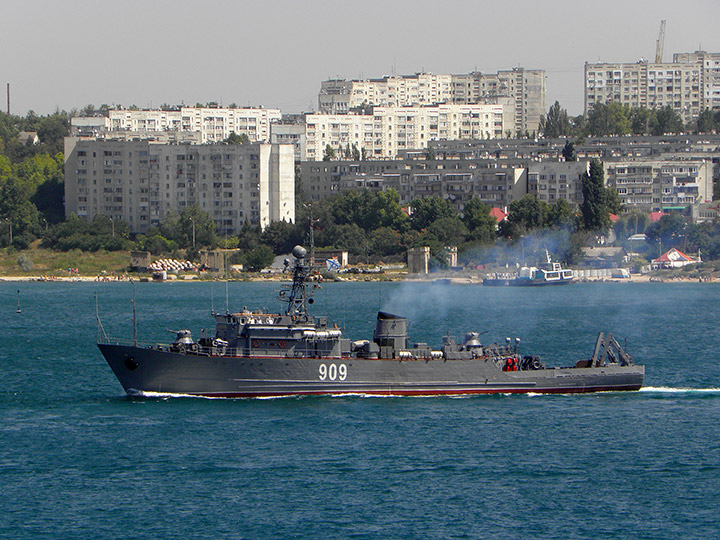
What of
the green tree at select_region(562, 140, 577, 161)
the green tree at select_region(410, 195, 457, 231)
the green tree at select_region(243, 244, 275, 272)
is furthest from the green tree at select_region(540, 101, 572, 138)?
the green tree at select_region(243, 244, 275, 272)

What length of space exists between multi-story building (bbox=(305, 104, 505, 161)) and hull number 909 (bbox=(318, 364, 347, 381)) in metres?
127

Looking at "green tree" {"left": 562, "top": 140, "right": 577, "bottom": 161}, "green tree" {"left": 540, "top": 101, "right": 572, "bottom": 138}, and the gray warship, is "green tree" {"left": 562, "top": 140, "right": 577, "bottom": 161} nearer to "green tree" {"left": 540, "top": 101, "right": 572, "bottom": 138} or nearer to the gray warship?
"green tree" {"left": 540, "top": 101, "right": 572, "bottom": 138}

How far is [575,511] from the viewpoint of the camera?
32.1 meters

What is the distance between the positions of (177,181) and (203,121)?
1566 inches

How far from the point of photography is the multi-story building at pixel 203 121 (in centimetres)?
16838

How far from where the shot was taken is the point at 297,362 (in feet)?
143

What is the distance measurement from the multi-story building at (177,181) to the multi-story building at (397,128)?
36.4 m

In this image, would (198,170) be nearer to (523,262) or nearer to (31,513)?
(523,262)

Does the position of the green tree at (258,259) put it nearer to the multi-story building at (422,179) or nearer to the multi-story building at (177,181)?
the multi-story building at (177,181)

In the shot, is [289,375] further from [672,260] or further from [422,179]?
[422,179]

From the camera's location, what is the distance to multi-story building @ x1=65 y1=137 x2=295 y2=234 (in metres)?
134

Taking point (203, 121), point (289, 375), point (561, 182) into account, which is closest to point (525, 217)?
point (561, 182)

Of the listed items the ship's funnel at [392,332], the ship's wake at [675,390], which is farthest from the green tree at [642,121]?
the ship's funnel at [392,332]

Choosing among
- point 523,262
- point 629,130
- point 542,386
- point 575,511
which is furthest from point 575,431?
point 629,130
